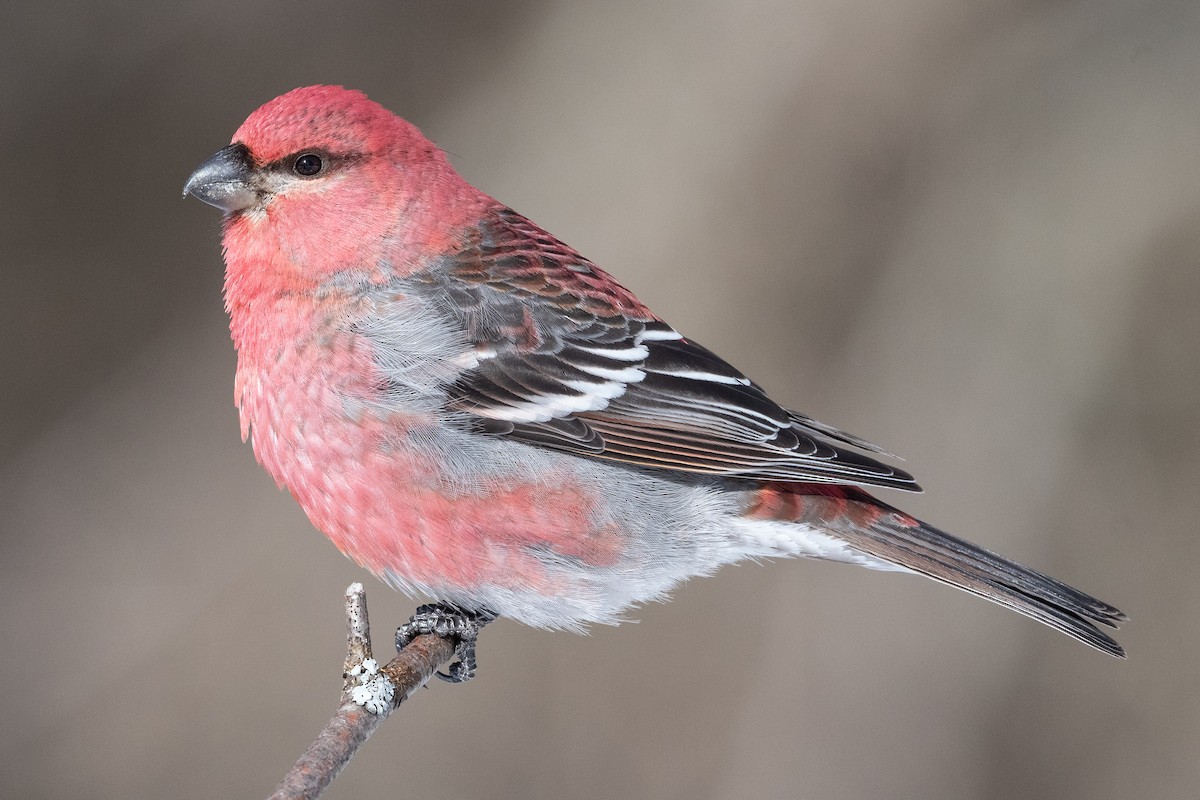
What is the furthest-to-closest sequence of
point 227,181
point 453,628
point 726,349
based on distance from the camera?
point 726,349 → point 453,628 → point 227,181

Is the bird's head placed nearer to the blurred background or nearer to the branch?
the branch

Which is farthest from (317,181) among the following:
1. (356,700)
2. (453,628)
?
(356,700)

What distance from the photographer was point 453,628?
126 inches

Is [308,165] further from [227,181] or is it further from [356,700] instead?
[356,700]

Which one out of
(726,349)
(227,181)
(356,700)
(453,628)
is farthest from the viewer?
(726,349)

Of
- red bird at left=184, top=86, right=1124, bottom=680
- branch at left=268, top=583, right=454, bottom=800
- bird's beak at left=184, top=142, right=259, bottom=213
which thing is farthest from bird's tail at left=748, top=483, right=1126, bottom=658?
bird's beak at left=184, top=142, right=259, bottom=213

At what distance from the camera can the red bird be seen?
9.89 ft

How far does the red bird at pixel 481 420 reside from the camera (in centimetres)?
301

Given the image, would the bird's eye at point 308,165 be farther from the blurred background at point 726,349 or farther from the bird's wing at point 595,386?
the blurred background at point 726,349

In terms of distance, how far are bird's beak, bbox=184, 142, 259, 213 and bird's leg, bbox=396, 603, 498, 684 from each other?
4.12ft

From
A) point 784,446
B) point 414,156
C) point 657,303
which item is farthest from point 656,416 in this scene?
point 657,303

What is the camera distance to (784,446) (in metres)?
3.17

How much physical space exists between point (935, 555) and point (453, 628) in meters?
1.39

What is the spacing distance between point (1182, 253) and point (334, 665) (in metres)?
4.23
